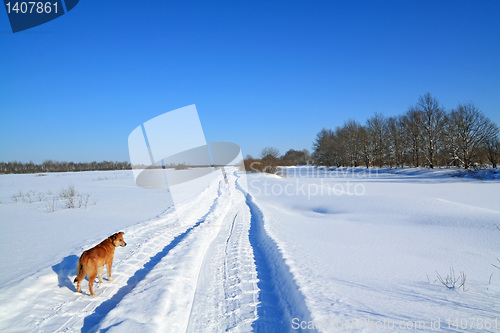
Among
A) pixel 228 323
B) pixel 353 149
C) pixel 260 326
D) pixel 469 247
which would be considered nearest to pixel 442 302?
pixel 260 326

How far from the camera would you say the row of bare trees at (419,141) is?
27708 millimetres

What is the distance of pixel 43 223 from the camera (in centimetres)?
816

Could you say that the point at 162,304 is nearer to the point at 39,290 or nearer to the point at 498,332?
the point at 39,290

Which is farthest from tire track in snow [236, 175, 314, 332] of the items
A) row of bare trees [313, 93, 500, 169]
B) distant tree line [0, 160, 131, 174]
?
distant tree line [0, 160, 131, 174]

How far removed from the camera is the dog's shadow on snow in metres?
3.82

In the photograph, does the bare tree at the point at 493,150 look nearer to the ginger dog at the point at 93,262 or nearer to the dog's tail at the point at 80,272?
the ginger dog at the point at 93,262

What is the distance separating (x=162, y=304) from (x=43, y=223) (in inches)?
311

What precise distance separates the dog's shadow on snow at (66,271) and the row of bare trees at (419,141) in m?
34.5

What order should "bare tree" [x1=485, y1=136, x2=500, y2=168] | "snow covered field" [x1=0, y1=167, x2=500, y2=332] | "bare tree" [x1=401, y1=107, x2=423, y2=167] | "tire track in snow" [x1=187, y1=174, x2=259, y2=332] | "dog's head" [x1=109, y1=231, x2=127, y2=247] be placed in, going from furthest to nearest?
"bare tree" [x1=401, y1=107, x2=423, y2=167] < "bare tree" [x1=485, y1=136, x2=500, y2=168] < "dog's head" [x1=109, y1=231, x2=127, y2=247] < "tire track in snow" [x1=187, y1=174, x2=259, y2=332] < "snow covered field" [x1=0, y1=167, x2=500, y2=332]

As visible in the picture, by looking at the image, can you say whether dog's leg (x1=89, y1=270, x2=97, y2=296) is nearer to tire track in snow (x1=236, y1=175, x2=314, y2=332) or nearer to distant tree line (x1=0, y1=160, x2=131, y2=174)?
tire track in snow (x1=236, y1=175, x2=314, y2=332)

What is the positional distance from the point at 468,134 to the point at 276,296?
121 ft

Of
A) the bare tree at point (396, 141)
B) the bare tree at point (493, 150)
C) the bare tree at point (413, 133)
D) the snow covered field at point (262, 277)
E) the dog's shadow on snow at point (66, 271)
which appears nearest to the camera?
the snow covered field at point (262, 277)

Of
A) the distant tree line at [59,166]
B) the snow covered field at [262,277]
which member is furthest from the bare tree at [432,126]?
the distant tree line at [59,166]

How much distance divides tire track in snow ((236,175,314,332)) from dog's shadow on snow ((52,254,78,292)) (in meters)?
3.08
